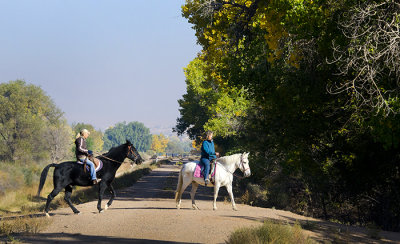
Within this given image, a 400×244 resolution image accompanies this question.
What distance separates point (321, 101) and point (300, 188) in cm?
1151

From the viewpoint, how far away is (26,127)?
3076 inches

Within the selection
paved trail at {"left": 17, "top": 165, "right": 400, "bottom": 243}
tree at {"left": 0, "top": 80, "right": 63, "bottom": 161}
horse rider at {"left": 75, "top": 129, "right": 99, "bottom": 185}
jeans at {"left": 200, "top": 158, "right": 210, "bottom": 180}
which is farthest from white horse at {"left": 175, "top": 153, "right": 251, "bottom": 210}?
tree at {"left": 0, "top": 80, "right": 63, "bottom": 161}

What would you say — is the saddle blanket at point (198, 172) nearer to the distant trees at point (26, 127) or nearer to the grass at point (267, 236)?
the grass at point (267, 236)

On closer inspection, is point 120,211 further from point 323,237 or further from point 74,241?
point 323,237

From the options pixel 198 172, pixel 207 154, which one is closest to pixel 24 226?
pixel 198 172

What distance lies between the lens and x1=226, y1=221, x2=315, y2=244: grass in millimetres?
9891

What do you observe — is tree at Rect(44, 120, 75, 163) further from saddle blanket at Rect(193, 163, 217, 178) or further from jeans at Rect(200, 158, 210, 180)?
jeans at Rect(200, 158, 210, 180)

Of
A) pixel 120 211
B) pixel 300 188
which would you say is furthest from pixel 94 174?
pixel 300 188

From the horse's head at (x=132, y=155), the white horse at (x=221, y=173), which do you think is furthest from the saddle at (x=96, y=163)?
the white horse at (x=221, y=173)

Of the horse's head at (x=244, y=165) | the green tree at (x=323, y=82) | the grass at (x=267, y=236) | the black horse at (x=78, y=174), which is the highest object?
the green tree at (x=323, y=82)

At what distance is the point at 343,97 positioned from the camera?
14586 millimetres

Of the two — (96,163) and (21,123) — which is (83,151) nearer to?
(96,163)

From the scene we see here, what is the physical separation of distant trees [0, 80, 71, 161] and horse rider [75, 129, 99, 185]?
A: 211 feet

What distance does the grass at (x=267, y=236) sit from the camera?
9891 mm
